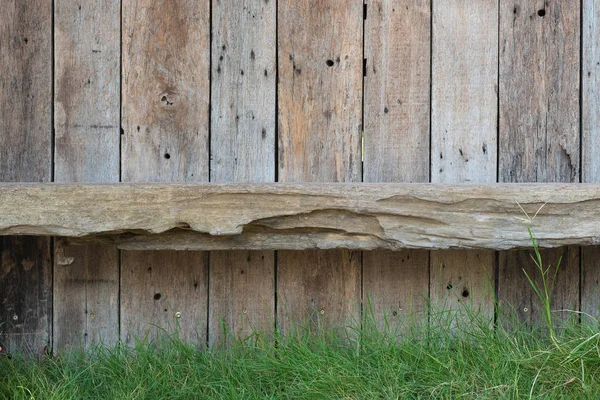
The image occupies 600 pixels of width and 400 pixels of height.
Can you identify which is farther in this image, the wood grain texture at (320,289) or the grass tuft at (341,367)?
the wood grain texture at (320,289)

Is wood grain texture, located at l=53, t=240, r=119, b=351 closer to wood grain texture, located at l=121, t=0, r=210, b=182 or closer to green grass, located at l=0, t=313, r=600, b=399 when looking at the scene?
green grass, located at l=0, t=313, r=600, b=399

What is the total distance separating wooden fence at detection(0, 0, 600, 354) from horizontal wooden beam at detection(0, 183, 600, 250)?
0.82ft

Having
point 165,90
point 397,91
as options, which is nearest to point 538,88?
point 397,91

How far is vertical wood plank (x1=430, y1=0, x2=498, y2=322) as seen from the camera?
1.97m

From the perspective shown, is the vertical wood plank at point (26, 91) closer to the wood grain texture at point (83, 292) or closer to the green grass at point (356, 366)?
the wood grain texture at point (83, 292)

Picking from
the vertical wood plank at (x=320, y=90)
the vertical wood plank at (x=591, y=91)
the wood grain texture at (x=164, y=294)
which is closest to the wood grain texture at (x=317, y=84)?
the vertical wood plank at (x=320, y=90)

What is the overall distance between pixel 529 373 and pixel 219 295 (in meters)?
0.90

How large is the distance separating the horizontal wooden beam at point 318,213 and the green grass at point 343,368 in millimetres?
287

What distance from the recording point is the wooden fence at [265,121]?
6.38 ft

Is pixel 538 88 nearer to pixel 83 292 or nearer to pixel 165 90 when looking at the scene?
pixel 165 90

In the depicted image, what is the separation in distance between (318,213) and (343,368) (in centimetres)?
41

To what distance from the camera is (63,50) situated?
1.94 m

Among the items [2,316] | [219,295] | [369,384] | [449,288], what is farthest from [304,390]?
[2,316]

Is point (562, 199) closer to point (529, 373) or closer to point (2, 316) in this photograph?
point (529, 373)
